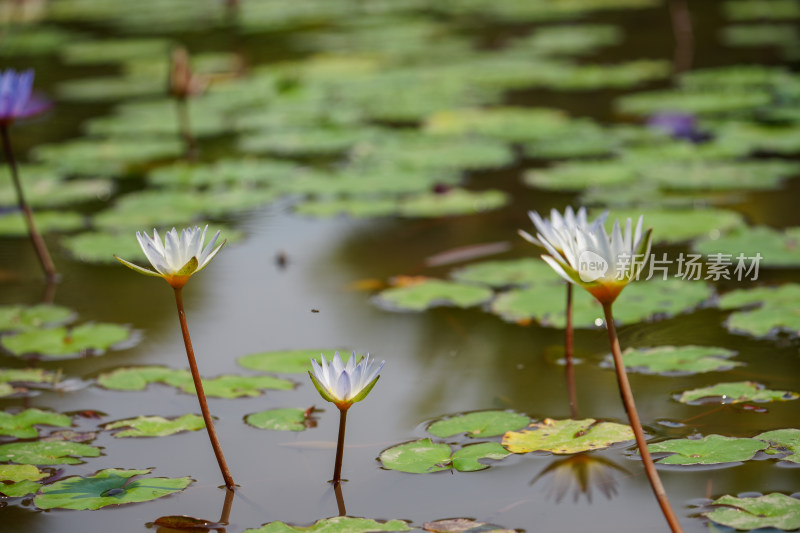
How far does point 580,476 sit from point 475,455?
0.21 metres

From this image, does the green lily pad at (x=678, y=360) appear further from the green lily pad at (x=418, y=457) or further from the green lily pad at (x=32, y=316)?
the green lily pad at (x=32, y=316)

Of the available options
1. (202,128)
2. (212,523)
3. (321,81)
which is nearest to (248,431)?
(212,523)

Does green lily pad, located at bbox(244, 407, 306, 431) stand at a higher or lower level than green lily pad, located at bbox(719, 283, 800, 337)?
lower

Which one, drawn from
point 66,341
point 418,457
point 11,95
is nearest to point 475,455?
point 418,457

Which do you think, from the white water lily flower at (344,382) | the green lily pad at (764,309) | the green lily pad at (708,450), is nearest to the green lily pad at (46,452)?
the white water lily flower at (344,382)

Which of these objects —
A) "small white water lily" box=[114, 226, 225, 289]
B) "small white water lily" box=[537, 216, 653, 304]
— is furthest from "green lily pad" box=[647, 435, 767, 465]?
"small white water lily" box=[114, 226, 225, 289]

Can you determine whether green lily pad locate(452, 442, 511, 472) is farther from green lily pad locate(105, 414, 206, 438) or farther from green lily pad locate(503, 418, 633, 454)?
green lily pad locate(105, 414, 206, 438)

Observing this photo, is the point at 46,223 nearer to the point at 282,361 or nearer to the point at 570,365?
the point at 282,361

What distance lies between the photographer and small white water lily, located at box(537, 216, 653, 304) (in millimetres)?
1415

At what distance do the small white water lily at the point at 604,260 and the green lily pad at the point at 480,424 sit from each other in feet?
1.74

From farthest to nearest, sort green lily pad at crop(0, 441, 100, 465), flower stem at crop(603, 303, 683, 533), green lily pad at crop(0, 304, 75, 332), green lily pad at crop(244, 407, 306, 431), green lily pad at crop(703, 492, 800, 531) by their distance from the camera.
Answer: green lily pad at crop(0, 304, 75, 332) → green lily pad at crop(244, 407, 306, 431) → green lily pad at crop(0, 441, 100, 465) → green lily pad at crop(703, 492, 800, 531) → flower stem at crop(603, 303, 683, 533)

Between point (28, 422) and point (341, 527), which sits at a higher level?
point (28, 422)

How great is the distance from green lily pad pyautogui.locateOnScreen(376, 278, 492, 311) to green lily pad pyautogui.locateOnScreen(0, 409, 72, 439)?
98 centimetres

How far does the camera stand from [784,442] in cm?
173
